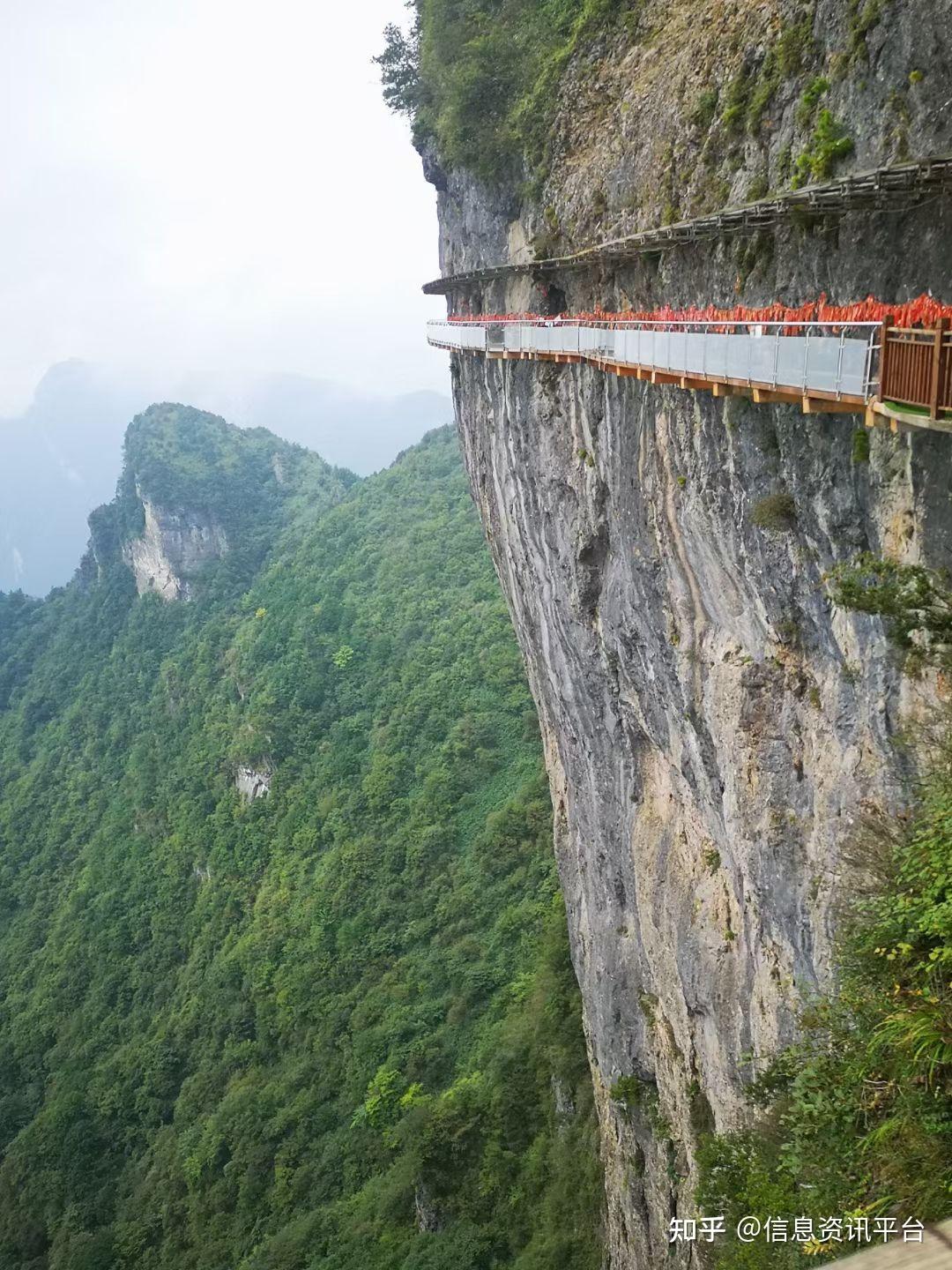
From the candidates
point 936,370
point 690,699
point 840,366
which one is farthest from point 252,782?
point 936,370

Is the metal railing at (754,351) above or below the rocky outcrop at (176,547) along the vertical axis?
below

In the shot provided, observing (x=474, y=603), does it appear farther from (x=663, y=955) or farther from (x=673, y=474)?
(x=673, y=474)

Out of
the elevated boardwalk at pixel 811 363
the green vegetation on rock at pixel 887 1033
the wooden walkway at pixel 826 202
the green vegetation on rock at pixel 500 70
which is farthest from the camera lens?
the green vegetation on rock at pixel 500 70

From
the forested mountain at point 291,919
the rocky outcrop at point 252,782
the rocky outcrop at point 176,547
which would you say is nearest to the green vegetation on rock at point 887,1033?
the forested mountain at point 291,919

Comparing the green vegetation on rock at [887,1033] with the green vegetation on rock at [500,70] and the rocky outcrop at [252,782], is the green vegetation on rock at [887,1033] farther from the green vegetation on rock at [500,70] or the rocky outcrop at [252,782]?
the rocky outcrop at [252,782]

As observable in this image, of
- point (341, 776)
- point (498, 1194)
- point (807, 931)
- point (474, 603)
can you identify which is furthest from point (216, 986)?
point (807, 931)

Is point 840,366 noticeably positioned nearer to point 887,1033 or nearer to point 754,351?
point 754,351
